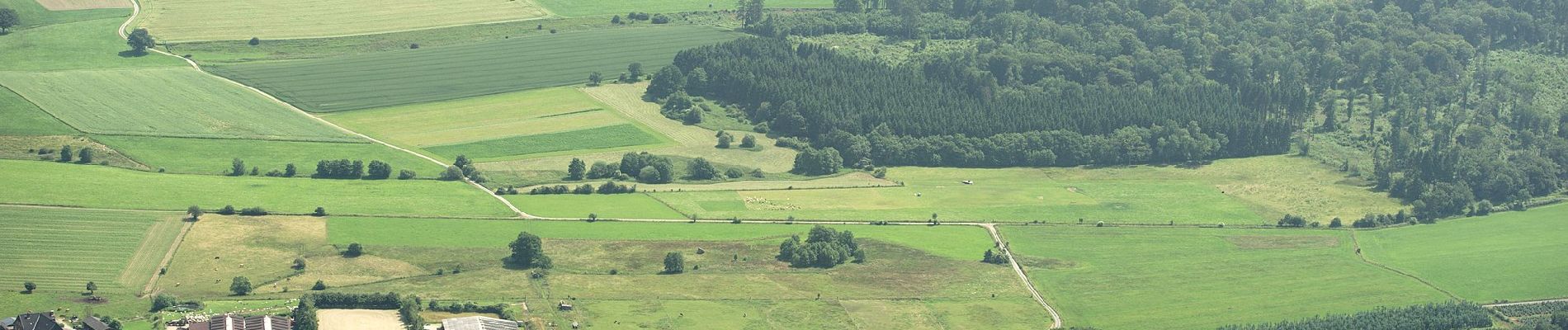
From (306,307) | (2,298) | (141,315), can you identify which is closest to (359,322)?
(306,307)

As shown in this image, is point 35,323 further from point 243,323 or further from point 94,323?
point 243,323

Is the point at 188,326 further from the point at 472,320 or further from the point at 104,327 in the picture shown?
Result: the point at 472,320

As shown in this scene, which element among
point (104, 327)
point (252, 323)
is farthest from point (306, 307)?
point (104, 327)

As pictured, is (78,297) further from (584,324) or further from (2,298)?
(584,324)

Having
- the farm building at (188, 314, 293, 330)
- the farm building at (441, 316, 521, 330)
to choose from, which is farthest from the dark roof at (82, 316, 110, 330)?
the farm building at (441, 316, 521, 330)

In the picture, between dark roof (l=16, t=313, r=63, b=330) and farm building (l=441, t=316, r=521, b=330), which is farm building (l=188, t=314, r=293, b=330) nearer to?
dark roof (l=16, t=313, r=63, b=330)

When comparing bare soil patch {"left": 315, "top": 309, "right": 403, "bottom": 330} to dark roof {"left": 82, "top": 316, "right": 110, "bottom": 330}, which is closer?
dark roof {"left": 82, "top": 316, "right": 110, "bottom": 330}

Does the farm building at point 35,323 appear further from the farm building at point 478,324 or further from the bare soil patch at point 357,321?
the farm building at point 478,324

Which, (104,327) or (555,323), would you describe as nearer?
(104,327)
